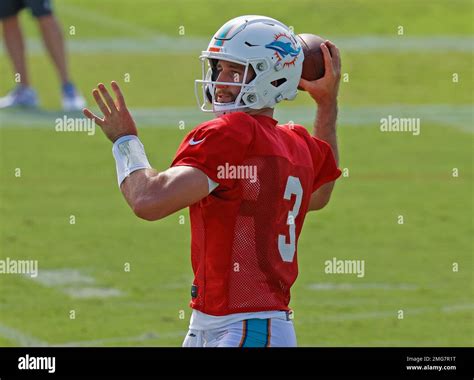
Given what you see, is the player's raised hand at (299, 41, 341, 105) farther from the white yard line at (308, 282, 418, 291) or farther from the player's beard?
the white yard line at (308, 282, 418, 291)

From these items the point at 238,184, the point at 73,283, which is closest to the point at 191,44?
the point at 73,283

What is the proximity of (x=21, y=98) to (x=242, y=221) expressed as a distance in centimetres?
1235

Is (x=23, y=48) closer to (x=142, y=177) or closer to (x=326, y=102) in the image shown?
(x=326, y=102)

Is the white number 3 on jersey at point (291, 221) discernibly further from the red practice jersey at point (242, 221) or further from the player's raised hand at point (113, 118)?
the player's raised hand at point (113, 118)

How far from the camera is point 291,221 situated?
6027 mm

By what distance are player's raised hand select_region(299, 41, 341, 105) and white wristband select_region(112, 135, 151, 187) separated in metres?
1.15

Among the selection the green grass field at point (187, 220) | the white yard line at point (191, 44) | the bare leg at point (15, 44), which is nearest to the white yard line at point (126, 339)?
the green grass field at point (187, 220)

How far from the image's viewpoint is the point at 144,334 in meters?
9.13

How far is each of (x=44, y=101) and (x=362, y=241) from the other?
7.90 meters

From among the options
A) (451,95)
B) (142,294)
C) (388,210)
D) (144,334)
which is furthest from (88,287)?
(451,95)

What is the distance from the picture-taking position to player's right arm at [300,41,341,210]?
260 inches

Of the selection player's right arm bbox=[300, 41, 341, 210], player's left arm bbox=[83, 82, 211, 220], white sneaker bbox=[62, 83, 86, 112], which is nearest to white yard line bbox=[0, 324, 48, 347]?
player's right arm bbox=[300, 41, 341, 210]

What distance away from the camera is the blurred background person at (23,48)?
56.7ft
